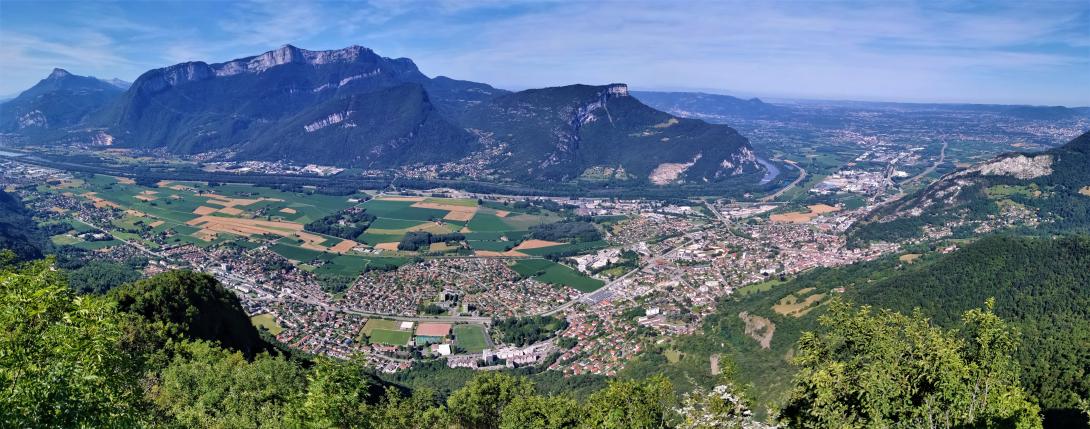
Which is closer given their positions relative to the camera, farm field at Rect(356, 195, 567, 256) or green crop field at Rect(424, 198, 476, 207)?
farm field at Rect(356, 195, 567, 256)

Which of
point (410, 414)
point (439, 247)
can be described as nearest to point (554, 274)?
point (439, 247)

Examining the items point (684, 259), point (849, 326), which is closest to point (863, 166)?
point (684, 259)

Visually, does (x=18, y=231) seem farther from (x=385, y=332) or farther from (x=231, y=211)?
(x=385, y=332)

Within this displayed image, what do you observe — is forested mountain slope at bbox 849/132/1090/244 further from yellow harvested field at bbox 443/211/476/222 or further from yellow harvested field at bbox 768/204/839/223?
yellow harvested field at bbox 443/211/476/222

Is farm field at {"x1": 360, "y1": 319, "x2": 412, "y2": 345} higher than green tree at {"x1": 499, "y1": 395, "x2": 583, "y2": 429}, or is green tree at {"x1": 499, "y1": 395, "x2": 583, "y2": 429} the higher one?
green tree at {"x1": 499, "y1": 395, "x2": 583, "y2": 429}

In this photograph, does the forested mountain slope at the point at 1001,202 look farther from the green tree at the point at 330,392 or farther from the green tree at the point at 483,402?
the green tree at the point at 330,392

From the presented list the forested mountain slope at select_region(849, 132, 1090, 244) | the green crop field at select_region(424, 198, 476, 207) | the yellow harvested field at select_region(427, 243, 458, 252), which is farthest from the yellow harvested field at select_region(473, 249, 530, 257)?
the forested mountain slope at select_region(849, 132, 1090, 244)
